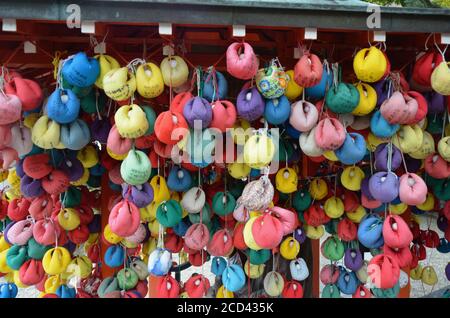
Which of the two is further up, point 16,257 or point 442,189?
point 442,189

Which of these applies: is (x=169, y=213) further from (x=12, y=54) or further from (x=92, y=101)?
(x=12, y=54)

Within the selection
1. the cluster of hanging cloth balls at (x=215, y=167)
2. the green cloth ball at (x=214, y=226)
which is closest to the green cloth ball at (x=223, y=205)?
the cluster of hanging cloth balls at (x=215, y=167)

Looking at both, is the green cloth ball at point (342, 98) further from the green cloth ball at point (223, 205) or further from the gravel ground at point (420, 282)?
the gravel ground at point (420, 282)

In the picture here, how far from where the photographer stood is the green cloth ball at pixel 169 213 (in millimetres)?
1871

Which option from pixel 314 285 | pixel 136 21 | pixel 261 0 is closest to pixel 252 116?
pixel 261 0

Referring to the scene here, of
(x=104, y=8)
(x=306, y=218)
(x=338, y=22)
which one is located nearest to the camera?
(x=104, y=8)

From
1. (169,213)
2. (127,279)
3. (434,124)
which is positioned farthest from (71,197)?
(434,124)

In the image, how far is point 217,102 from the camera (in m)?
1.63

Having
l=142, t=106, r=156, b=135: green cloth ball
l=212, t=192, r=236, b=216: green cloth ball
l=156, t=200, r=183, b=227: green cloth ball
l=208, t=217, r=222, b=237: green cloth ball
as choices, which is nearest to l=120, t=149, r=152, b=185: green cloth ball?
l=142, t=106, r=156, b=135: green cloth ball

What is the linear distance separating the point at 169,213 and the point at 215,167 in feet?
1.39

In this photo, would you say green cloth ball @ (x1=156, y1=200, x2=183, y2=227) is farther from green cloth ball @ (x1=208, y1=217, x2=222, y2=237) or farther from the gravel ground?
the gravel ground

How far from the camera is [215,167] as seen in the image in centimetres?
220

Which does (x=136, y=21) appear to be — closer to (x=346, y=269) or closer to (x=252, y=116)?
(x=252, y=116)

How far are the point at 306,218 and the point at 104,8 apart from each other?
4.75ft
